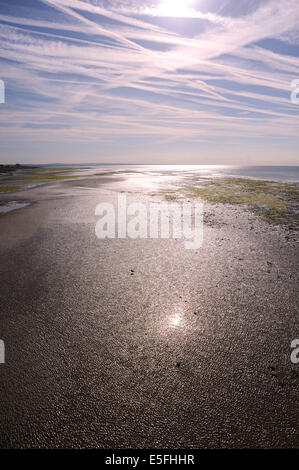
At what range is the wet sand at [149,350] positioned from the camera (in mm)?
3643

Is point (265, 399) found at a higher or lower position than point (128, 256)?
lower

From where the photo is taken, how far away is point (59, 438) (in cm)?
352

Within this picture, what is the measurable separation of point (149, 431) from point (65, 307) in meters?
3.98

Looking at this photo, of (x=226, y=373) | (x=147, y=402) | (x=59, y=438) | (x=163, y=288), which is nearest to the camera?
(x=59, y=438)

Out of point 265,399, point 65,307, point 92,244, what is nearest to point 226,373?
point 265,399

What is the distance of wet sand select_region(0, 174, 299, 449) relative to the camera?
3.64 metres

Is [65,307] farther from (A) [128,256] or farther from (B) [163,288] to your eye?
(A) [128,256]

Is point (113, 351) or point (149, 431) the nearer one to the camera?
point (149, 431)

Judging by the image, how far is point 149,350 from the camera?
517 centimetres

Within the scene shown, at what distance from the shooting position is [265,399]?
4059 mm

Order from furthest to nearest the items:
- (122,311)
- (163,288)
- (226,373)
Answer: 1. (163,288)
2. (122,311)
3. (226,373)
